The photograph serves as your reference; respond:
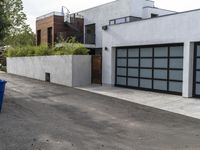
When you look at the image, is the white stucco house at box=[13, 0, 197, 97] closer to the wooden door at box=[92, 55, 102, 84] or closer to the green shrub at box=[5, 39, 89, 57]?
the wooden door at box=[92, 55, 102, 84]

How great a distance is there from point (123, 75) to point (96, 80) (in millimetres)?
2370

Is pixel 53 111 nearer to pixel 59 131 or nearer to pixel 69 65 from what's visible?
pixel 59 131

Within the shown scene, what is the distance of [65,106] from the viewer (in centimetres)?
1240

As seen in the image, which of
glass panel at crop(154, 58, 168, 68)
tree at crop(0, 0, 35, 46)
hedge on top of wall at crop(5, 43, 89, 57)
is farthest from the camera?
tree at crop(0, 0, 35, 46)

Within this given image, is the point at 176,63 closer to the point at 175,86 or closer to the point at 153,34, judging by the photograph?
the point at 175,86

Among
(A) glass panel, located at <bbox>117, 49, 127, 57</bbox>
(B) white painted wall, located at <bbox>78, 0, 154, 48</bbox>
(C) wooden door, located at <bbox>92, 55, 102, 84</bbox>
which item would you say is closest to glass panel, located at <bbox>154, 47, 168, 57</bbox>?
(A) glass panel, located at <bbox>117, 49, 127, 57</bbox>

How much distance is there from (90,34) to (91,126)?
22535 millimetres

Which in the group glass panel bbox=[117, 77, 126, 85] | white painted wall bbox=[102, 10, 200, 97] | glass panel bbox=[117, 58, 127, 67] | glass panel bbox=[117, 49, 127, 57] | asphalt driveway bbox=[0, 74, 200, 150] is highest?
white painted wall bbox=[102, 10, 200, 97]

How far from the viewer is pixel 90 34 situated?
30859 mm

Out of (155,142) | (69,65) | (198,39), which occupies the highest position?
(198,39)

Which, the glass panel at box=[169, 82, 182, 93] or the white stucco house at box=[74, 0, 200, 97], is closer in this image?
the white stucco house at box=[74, 0, 200, 97]

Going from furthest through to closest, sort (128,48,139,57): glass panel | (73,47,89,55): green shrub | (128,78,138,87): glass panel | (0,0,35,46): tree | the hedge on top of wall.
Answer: (0,0,35,46): tree < the hedge on top of wall < (73,47,89,55): green shrub < (128,78,138,87): glass panel < (128,48,139,57): glass panel

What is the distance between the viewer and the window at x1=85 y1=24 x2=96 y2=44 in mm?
30352

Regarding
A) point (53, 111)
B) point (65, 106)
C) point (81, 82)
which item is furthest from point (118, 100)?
point (81, 82)
